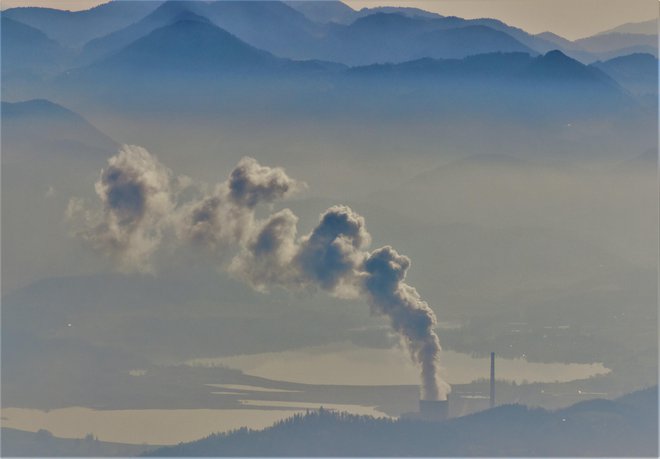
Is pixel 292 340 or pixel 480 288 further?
pixel 480 288

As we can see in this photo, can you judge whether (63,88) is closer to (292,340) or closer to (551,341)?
(292,340)

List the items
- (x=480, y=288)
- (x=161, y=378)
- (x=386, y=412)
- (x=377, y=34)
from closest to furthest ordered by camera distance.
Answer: (x=386, y=412) → (x=161, y=378) → (x=480, y=288) → (x=377, y=34)

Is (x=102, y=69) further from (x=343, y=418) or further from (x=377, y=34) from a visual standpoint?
(x=343, y=418)

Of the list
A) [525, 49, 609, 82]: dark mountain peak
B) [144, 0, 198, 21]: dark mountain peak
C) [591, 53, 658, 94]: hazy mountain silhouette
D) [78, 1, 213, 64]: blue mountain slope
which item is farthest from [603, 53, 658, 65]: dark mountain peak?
[144, 0, 198, 21]: dark mountain peak

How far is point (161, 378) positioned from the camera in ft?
348

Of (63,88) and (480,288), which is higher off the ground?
(63,88)

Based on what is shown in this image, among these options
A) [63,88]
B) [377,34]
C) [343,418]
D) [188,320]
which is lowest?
[343,418]

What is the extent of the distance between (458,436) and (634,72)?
2822 inches

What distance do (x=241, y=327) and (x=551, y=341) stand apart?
2469cm

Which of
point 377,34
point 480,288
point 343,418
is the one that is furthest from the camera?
point 377,34

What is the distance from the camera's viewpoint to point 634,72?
143625 millimetres

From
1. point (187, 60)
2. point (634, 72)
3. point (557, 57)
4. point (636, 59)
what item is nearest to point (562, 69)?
point (557, 57)

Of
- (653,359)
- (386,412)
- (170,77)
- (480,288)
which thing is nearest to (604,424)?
(386,412)

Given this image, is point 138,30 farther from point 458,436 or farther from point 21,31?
point 458,436
